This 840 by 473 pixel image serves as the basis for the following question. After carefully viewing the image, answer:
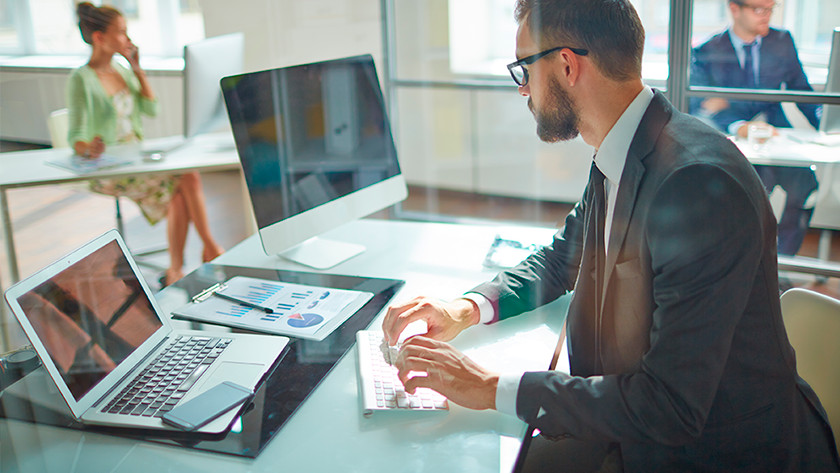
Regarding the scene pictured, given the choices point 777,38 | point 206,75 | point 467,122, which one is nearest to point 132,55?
point 206,75

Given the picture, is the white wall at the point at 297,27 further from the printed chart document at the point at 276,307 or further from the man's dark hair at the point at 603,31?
the man's dark hair at the point at 603,31

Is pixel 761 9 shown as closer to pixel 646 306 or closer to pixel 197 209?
pixel 646 306

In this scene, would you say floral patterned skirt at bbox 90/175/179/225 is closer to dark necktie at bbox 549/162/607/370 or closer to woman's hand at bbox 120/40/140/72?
woman's hand at bbox 120/40/140/72

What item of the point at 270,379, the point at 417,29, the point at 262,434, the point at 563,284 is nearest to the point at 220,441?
the point at 262,434

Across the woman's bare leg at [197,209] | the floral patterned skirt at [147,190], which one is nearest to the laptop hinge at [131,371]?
the floral patterned skirt at [147,190]

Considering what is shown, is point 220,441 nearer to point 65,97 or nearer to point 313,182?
point 313,182

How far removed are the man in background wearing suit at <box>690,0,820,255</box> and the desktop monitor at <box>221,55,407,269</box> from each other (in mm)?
1795

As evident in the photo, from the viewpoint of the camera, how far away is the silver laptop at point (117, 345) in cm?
94

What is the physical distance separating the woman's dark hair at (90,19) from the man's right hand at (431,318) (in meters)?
1.96

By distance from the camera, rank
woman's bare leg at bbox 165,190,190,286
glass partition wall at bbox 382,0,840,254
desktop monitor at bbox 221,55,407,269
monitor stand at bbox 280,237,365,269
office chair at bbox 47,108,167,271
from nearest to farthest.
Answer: desktop monitor at bbox 221,55,407,269 < monitor stand at bbox 280,237,365,269 < office chair at bbox 47,108,167,271 < woman's bare leg at bbox 165,190,190,286 < glass partition wall at bbox 382,0,840,254

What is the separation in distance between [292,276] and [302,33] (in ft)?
9.70

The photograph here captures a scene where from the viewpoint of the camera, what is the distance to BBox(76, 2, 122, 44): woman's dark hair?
8.23ft

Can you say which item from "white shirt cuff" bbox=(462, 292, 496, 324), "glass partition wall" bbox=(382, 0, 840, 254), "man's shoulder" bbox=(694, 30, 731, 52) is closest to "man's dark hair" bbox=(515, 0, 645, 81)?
"white shirt cuff" bbox=(462, 292, 496, 324)

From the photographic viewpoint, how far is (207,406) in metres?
0.96
